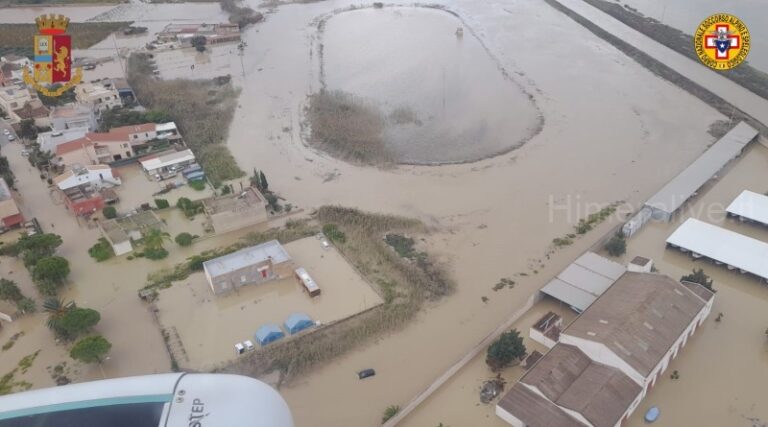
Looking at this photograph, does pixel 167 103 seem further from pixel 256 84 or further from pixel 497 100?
pixel 497 100

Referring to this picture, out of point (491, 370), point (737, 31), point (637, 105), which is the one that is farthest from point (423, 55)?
point (491, 370)

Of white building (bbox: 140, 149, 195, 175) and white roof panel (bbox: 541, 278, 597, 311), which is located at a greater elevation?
white building (bbox: 140, 149, 195, 175)

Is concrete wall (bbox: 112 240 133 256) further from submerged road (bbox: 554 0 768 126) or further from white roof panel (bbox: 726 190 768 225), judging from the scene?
submerged road (bbox: 554 0 768 126)

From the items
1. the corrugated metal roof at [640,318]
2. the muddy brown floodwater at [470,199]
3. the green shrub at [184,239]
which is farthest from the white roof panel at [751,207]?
the green shrub at [184,239]

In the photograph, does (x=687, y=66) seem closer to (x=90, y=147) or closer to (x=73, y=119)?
(x=90, y=147)

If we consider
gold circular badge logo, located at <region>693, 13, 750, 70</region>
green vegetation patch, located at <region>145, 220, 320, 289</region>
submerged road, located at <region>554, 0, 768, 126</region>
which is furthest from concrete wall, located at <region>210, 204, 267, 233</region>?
submerged road, located at <region>554, 0, 768, 126</region>

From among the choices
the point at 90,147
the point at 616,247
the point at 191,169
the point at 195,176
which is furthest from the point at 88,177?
the point at 616,247
